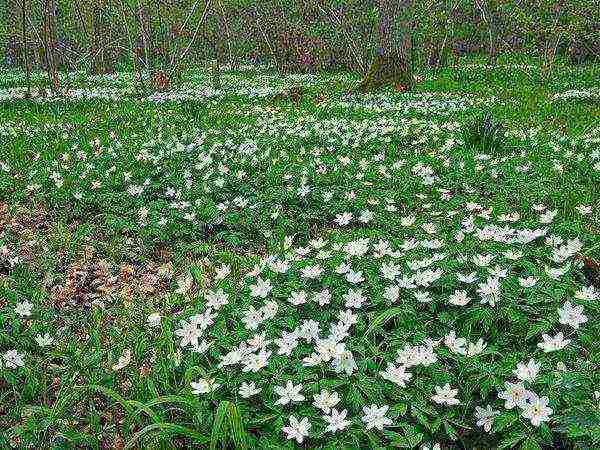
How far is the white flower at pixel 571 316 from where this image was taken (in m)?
2.92

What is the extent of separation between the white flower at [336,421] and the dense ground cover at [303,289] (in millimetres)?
11

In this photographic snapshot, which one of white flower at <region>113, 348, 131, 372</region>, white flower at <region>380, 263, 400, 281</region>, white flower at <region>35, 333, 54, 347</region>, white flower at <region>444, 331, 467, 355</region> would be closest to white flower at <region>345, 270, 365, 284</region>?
white flower at <region>380, 263, 400, 281</region>

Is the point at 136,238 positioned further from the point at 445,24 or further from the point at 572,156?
the point at 445,24

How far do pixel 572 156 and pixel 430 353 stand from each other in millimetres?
4647

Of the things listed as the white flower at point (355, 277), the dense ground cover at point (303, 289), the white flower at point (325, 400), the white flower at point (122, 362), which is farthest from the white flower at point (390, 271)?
the white flower at point (122, 362)

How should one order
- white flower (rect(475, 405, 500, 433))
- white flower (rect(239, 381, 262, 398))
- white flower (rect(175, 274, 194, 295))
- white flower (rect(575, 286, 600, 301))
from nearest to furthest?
1. white flower (rect(475, 405, 500, 433))
2. white flower (rect(239, 381, 262, 398))
3. white flower (rect(575, 286, 600, 301))
4. white flower (rect(175, 274, 194, 295))

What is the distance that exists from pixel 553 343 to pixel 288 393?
124 cm

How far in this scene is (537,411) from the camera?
2.47 meters

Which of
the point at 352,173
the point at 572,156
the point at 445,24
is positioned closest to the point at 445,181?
the point at 352,173

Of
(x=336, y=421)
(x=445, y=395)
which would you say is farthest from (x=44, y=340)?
(x=445, y=395)

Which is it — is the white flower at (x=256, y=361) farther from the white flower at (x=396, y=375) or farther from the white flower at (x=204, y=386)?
the white flower at (x=396, y=375)

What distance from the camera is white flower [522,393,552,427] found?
244 centimetres

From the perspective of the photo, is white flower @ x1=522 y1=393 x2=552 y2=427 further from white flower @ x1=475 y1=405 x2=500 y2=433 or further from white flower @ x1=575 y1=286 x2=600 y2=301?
white flower @ x1=575 y1=286 x2=600 y2=301

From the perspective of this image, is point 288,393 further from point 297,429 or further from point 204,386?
point 204,386
